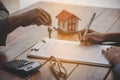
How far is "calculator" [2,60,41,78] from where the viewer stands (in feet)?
4.05

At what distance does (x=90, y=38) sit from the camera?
5.36 feet

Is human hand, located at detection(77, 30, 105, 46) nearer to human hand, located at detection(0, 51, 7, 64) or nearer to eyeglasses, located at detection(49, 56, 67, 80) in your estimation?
eyeglasses, located at detection(49, 56, 67, 80)

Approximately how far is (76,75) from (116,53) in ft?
0.95

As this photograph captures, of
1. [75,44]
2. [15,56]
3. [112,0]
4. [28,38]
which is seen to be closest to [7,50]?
[15,56]

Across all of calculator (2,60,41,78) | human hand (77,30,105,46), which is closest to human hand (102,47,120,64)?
human hand (77,30,105,46)

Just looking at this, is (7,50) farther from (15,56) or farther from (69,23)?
(69,23)

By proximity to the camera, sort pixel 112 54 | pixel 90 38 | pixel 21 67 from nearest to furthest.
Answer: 1. pixel 21 67
2. pixel 112 54
3. pixel 90 38

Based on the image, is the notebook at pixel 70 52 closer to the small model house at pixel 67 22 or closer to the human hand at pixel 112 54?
the human hand at pixel 112 54

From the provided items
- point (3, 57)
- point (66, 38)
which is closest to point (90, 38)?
point (66, 38)

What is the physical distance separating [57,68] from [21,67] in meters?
0.16

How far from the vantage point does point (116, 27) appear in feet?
6.43

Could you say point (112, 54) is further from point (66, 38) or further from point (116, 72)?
point (66, 38)

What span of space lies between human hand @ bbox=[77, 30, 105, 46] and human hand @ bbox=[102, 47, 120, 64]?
156 mm

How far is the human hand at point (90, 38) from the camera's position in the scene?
5.26ft
